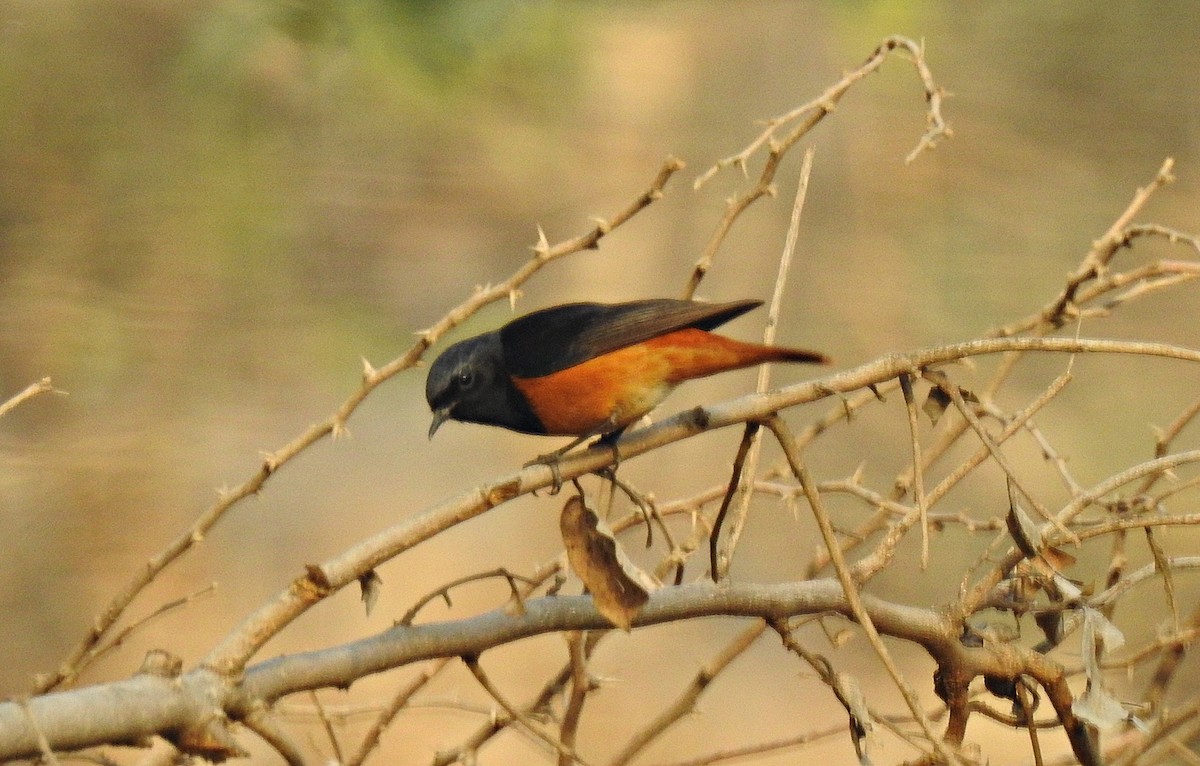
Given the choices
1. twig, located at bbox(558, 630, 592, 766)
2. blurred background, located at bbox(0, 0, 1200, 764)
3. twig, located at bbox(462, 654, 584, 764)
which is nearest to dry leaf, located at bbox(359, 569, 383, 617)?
twig, located at bbox(462, 654, 584, 764)

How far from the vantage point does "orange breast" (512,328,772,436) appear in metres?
1.64

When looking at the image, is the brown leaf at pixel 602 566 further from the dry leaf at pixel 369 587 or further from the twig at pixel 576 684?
the twig at pixel 576 684

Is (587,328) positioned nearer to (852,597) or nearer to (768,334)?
(768,334)

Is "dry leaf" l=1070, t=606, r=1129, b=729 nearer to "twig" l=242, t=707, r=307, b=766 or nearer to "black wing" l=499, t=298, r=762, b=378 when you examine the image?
"black wing" l=499, t=298, r=762, b=378

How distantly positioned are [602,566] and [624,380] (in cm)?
54

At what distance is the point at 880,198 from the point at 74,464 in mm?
2516

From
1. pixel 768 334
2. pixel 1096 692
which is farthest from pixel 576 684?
pixel 1096 692

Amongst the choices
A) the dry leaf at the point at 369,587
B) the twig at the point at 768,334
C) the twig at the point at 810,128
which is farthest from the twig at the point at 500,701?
the twig at the point at 810,128

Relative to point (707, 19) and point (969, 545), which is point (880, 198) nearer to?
point (707, 19)

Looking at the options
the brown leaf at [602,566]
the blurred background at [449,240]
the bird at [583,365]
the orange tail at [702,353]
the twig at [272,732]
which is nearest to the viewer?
the twig at [272,732]

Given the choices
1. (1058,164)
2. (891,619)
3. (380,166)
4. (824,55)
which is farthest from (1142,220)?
(891,619)

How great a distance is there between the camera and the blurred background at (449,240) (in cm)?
315

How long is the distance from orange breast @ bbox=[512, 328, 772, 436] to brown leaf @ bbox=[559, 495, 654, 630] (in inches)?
18.2

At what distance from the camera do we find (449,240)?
353 centimetres
